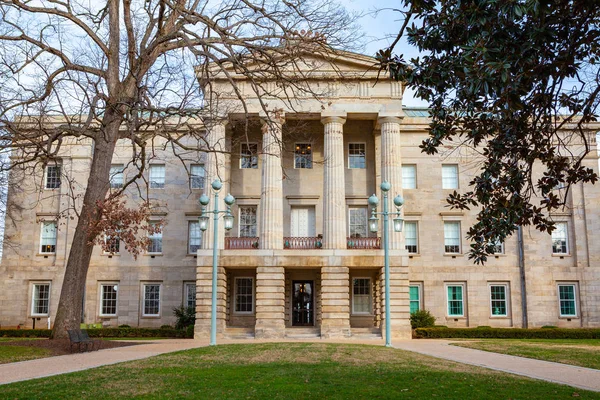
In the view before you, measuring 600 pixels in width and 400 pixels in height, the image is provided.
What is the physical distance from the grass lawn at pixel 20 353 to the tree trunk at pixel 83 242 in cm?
174

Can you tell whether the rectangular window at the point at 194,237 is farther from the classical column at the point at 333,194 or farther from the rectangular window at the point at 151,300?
the classical column at the point at 333,194

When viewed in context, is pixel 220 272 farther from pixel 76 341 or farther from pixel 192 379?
pixel 192 379

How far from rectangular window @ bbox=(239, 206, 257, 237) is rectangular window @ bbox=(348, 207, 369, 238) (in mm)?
6129

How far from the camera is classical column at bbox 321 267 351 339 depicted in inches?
1353

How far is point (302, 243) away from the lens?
37156 mm

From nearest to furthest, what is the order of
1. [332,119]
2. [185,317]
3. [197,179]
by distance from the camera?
1. [332,119]
2. [185,317]
3. [197,179]

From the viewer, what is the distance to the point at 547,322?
4122 cm

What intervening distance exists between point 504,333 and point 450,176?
1175 centimetres

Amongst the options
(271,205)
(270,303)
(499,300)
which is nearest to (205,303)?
(270,303)

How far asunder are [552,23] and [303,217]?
3258cm

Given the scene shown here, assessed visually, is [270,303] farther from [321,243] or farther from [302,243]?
[321,243]

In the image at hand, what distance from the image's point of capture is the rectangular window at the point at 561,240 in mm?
42562

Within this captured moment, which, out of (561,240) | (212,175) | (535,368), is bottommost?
(535,368)

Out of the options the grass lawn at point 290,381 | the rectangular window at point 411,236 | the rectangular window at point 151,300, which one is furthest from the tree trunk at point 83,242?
the rectangular window at point 411,236
